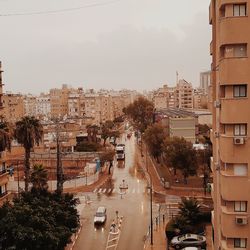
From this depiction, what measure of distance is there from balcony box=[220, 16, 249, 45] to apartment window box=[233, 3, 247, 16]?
29 centimetres

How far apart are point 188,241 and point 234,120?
17040mm

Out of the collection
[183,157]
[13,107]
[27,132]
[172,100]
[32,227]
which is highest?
[172,100]

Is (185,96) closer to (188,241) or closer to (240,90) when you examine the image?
(188,241)

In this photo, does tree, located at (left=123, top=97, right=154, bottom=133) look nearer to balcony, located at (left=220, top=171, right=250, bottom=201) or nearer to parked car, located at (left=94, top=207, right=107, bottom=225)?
parked car, located at (left=94, top=207, right=107, bottom=225)

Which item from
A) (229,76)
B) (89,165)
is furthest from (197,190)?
(229,76)

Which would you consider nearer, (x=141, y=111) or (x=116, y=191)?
(x=116, y=191)

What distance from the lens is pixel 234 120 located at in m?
17.5

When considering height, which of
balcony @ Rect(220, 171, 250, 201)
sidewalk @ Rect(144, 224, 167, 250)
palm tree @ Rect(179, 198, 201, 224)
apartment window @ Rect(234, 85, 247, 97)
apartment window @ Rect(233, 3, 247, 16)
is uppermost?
apartment window @ Rect(233, 3, 247, 16)

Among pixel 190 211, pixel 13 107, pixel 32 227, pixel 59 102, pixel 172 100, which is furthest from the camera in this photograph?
pixel 172 100

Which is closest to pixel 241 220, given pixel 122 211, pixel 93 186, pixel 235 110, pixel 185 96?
pixel 235 110

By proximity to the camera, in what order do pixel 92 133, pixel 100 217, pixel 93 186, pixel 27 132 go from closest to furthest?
pixel 27 132 < pixel 100 217 < pixel 93 186 < pixel 92 133

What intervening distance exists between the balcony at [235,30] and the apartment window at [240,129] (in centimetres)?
342

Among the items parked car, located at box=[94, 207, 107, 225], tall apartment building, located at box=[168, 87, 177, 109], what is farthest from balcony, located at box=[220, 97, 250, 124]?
tall apartment building, located at box=[168, 87, 177, 109]

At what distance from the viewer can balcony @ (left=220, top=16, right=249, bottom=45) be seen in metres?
17.1
